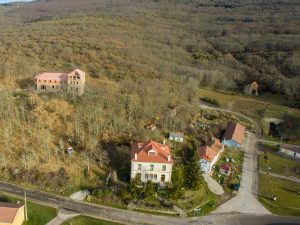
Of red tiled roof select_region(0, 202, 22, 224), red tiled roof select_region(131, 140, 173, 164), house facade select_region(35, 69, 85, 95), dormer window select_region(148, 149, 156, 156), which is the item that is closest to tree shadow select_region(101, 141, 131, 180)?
red tiled roof select_region(131, 140, 173, 164)

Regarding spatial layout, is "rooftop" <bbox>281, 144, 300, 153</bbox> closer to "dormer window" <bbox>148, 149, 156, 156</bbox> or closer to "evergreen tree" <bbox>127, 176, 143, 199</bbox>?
"dormer window" <bbox>148, 149, 156, 156</bbox>

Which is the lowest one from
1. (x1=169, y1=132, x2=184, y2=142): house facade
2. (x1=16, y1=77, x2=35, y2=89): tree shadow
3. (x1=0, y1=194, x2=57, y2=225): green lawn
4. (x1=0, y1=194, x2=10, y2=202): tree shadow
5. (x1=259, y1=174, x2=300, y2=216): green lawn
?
(x1=259, y1=174, x2=300, y2=216): green lawn

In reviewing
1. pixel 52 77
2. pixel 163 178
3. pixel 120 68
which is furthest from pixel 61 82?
pixel 163 178

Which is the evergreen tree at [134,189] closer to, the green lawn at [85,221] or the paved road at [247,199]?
the green lawn at [85,221]

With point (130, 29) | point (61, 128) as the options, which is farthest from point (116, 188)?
point (130, 29)

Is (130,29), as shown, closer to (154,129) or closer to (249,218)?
(154,129)
